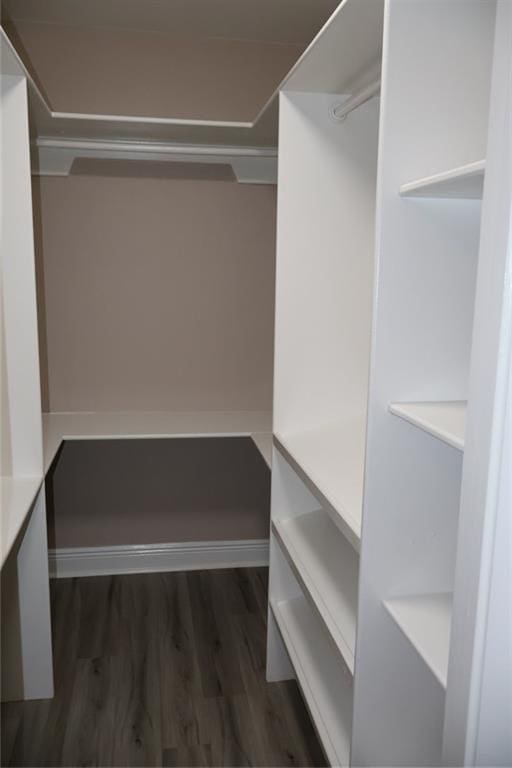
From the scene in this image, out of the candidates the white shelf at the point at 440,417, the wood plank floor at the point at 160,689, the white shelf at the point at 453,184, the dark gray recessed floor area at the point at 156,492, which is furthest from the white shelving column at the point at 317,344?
the dark gray recessed floor area at the point at 156,492

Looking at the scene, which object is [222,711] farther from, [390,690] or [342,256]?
[342,256]

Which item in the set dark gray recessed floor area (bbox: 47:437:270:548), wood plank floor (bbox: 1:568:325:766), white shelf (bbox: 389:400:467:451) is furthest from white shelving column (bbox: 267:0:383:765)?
dark gray recessed floor area (bbox: 47:437:270:548)

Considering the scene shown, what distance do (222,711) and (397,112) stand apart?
193 cm

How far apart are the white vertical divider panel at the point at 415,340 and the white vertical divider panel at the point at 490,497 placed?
349 millimetres

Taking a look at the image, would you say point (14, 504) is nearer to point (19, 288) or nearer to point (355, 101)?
point (19, 288)

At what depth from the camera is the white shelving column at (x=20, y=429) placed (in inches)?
76.5

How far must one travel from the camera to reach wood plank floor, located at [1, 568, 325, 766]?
2016 mm

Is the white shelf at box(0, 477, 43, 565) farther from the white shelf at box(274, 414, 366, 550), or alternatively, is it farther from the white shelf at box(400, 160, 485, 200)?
the white shelf at box(400, 160, 485, 200)

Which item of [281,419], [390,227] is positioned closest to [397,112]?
[390,227]

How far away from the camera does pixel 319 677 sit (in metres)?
1.89

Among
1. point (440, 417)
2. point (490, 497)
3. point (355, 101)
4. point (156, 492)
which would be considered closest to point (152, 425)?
point (156, 492)

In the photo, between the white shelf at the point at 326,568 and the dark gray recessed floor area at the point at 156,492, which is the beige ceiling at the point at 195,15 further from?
the white shelf at the point at 326,568

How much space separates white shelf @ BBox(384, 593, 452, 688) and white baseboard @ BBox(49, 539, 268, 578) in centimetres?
197

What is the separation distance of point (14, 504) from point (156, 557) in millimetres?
1456
